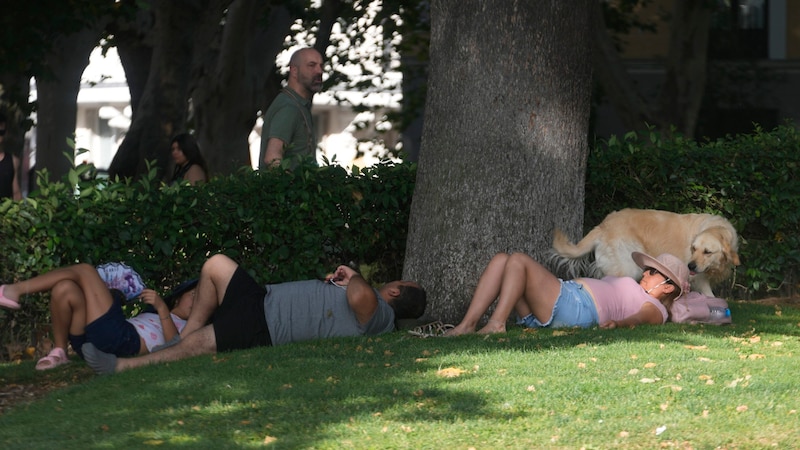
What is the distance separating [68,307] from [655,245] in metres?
4.65

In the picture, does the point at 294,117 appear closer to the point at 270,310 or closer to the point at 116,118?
the point at 270,310

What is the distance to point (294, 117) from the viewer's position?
10.4 metres

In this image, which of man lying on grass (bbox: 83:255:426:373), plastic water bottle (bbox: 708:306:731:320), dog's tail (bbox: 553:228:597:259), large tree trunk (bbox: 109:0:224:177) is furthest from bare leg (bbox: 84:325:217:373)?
large tree trunk (bbox: 109:0:224:177)

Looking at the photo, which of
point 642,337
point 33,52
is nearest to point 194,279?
point 642,337

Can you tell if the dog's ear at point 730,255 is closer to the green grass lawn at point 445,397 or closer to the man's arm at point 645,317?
the man's arm at point 645,317

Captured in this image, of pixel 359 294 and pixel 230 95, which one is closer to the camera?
pixel 359 294

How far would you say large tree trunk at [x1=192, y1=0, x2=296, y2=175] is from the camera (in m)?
16.3

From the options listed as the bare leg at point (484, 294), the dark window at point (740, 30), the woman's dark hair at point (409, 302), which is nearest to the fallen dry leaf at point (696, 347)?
the bare leg at point (484, 294)

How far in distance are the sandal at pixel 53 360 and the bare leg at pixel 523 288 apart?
9.48 feet

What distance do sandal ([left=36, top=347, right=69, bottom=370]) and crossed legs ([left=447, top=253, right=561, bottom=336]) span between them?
8.74 ft

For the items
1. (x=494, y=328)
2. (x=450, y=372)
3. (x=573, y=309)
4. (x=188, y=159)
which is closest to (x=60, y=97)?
(x=188, y=159)

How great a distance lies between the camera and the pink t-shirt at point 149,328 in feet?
28.0

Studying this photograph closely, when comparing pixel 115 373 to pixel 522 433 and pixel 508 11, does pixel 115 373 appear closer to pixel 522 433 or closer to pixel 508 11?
pixel 522 433

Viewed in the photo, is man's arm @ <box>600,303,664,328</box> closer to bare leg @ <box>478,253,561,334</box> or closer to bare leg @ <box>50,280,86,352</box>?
bare leg @ <box>478,253,561,334</box>
